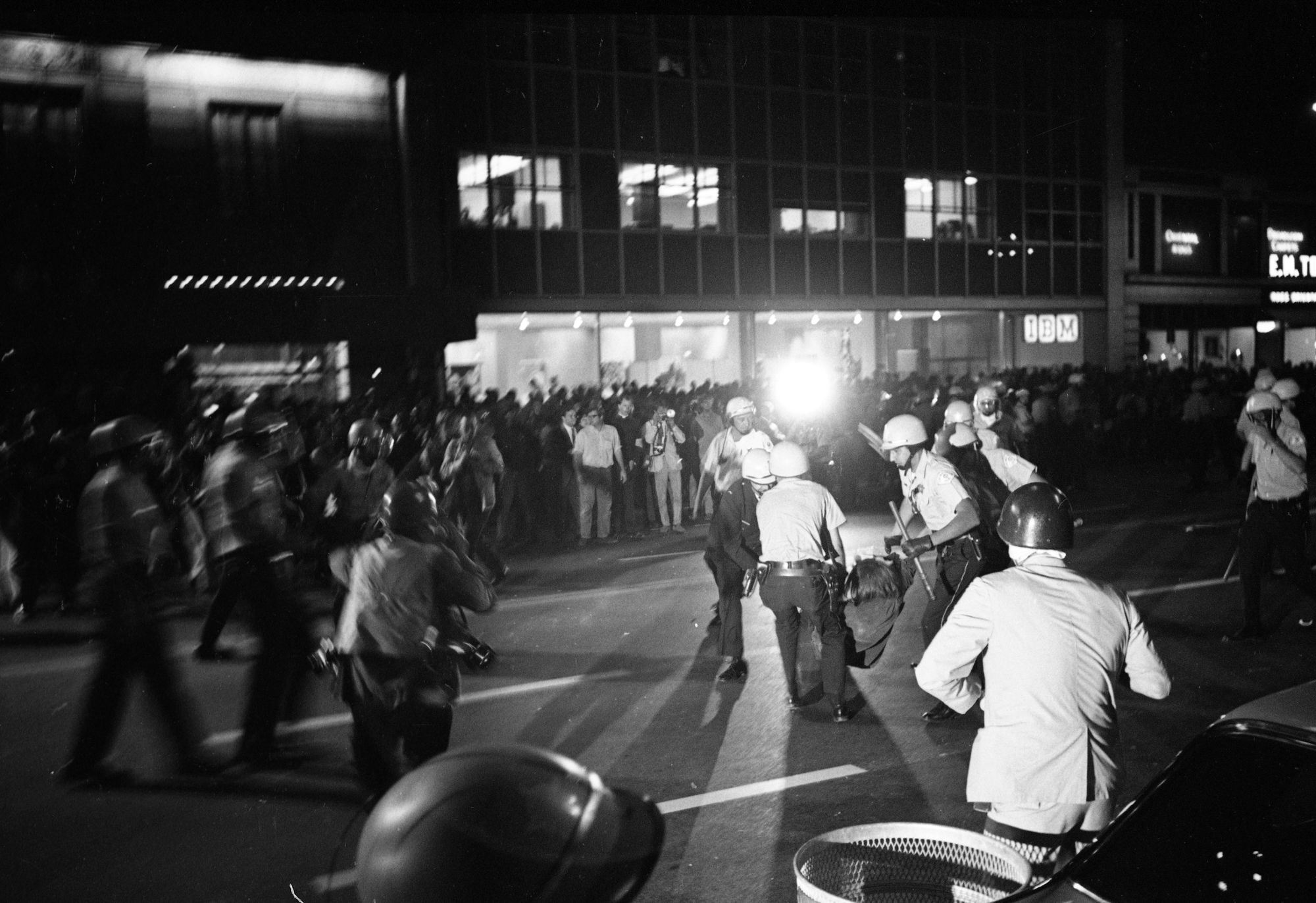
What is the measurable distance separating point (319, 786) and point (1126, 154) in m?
35.7

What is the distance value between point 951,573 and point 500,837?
5.79 metres

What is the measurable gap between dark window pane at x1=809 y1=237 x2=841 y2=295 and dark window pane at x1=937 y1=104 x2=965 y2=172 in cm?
446

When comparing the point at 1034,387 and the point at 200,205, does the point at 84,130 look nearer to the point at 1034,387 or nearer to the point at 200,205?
the point at 200,205

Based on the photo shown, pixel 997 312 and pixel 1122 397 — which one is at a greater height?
pixel 997 312

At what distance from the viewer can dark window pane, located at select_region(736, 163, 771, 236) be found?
28141 millimetres

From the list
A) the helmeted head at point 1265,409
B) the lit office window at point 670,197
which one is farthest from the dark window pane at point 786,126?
the helmeted head at point 1265,409

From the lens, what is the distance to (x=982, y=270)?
3238cm

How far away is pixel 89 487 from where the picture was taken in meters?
6.47

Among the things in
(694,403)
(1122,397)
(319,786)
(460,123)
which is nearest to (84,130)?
(460,123)

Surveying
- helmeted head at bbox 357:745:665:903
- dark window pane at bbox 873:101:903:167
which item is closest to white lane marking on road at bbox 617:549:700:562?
helmeted head at bbox 357:745:665:903

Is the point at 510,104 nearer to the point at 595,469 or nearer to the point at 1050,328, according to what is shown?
the point at 595,469

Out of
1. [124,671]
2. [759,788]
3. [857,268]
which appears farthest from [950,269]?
[124,671]

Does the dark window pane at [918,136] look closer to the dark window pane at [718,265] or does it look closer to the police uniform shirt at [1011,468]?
the dark window pane at [718,265]

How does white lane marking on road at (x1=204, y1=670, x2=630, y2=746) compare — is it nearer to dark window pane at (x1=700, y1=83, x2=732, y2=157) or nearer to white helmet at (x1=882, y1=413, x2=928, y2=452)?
white helmet at (x1=882, y1=413, x2=928, y2=452)
